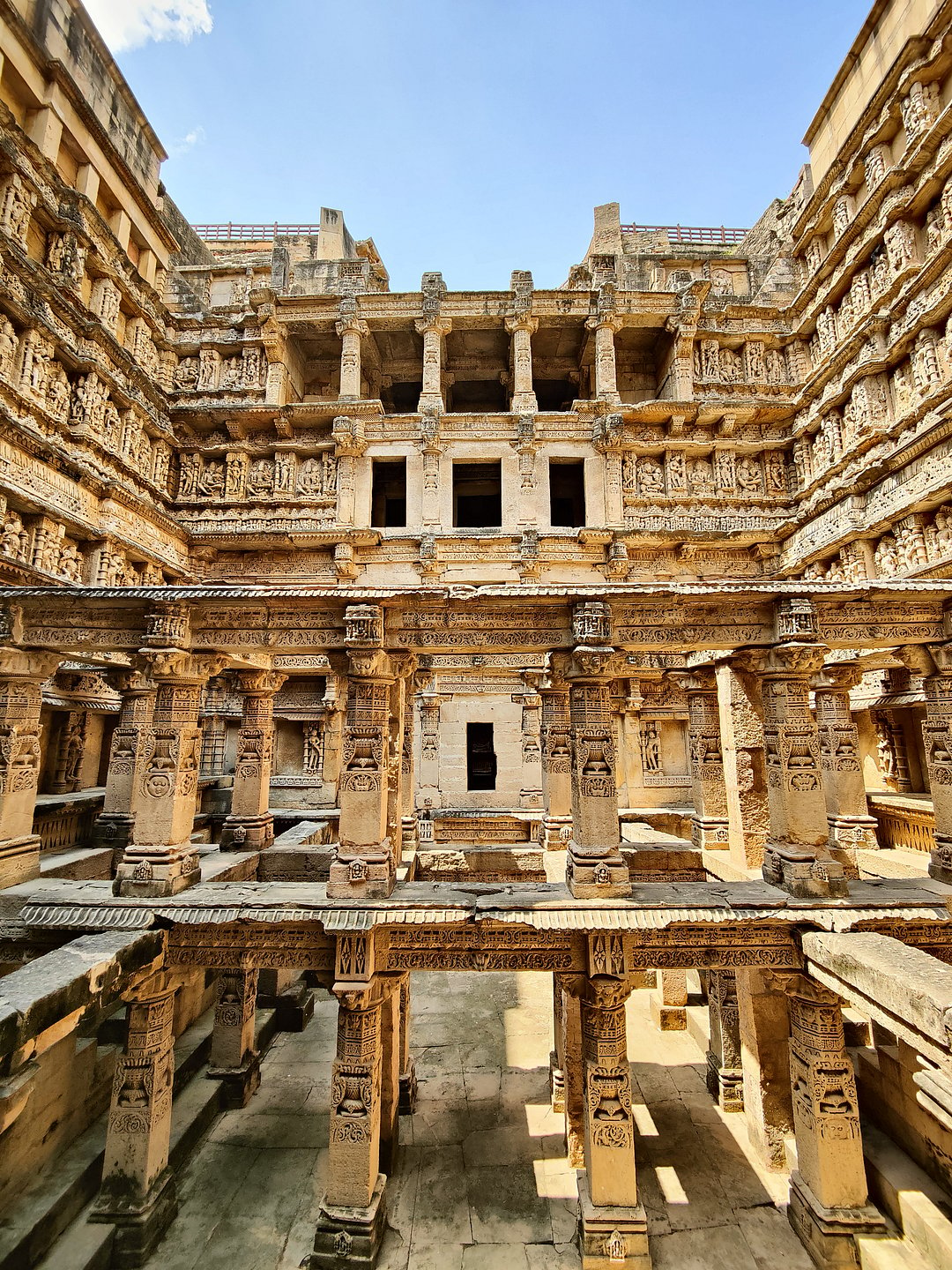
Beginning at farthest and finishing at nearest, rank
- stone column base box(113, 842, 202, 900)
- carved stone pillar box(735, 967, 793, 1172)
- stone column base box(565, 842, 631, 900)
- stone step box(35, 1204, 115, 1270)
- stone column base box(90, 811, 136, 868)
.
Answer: stone column base box(90, 811, 136, 868), carved stone pillar box(735, 967, 793, 1172), stone column base box(113, 842, 202, 900), stone column base box(565, 842, 631, 900), stone step box(35, 1204, 115, 1270)

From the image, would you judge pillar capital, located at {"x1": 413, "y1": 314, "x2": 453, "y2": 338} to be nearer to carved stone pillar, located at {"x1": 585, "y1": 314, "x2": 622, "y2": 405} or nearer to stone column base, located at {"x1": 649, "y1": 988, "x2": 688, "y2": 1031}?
carved stone pillar, located at {"x1": 585, "y1": 314, "x2": 622, "y2": 405}

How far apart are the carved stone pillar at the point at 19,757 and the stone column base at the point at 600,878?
6609mm

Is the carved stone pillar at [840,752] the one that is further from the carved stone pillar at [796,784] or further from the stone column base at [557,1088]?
the stone column base at [557,1088]

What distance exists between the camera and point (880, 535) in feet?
41.2

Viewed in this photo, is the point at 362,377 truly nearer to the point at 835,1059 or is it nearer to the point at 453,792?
the point at 453,792

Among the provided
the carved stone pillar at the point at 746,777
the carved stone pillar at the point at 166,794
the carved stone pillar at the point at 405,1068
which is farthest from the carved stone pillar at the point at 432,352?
the carved stone pillar at the point at 405,1068

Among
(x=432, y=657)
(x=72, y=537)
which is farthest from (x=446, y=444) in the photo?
(x=72, y=537)

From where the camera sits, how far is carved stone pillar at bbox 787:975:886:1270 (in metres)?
5.75

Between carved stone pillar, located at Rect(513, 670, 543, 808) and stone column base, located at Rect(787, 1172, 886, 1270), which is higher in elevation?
carved stone pillar, located at Rect(513, 670, 543, 808)

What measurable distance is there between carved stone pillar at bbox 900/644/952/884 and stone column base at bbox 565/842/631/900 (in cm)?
390

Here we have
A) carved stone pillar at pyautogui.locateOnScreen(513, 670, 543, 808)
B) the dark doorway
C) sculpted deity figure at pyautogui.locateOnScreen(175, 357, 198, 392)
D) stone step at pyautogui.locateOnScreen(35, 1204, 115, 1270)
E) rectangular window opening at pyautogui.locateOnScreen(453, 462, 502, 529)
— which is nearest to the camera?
stone step at pyautogui.locateOnScreen(35, 1204, 115, 1270)

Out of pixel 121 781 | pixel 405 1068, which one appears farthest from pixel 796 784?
pixel 121 781

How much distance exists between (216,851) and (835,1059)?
8681 mm

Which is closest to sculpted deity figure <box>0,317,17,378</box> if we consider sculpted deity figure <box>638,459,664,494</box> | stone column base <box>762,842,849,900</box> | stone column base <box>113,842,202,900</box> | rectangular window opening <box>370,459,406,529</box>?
rectangular window opening <box>370,459,406,529</box>
